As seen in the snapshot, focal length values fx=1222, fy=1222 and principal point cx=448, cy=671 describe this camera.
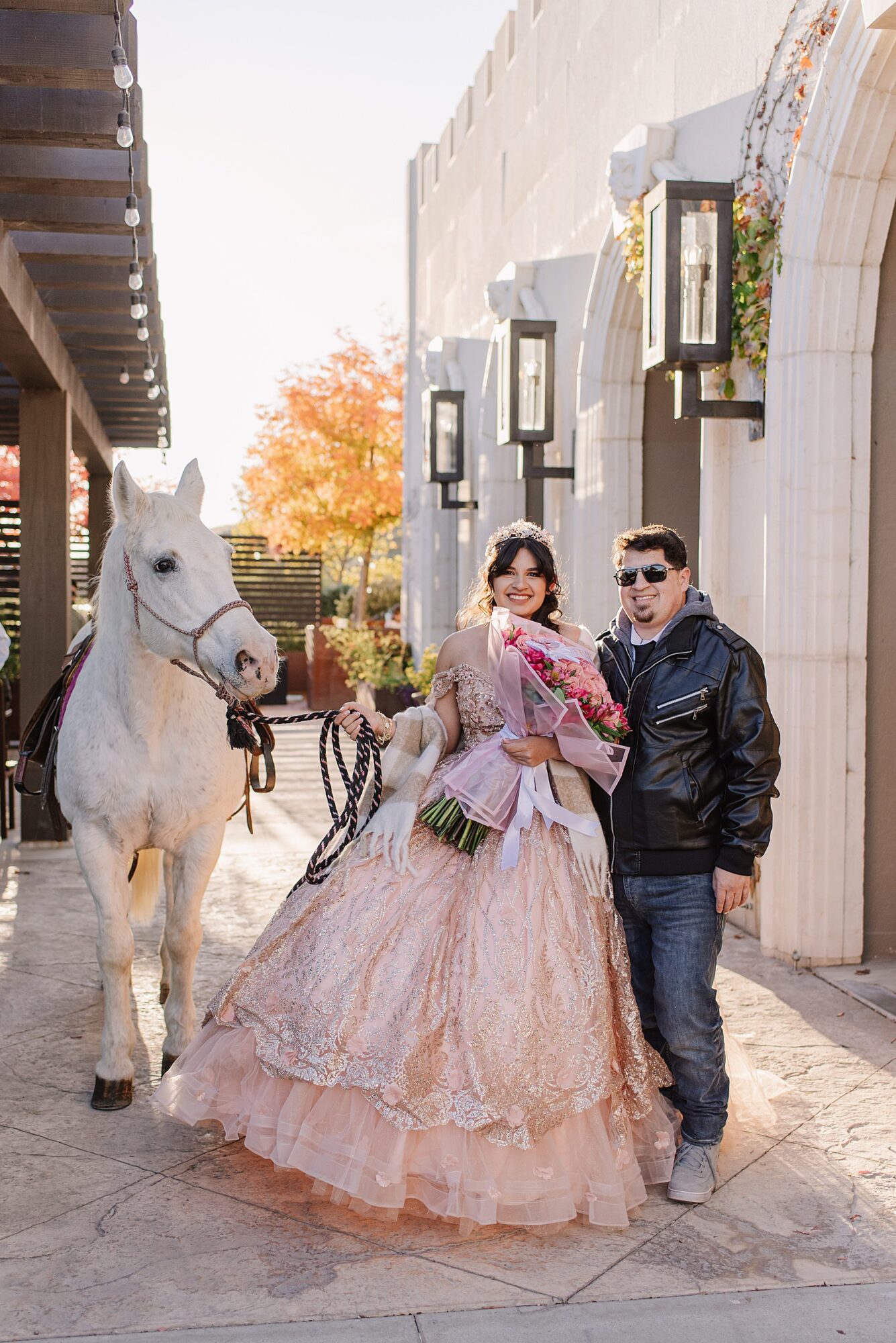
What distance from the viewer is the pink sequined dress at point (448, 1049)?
9.30 feet

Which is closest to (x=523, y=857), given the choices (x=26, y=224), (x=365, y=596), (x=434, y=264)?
(x=26, y=224)

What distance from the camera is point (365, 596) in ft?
79.8

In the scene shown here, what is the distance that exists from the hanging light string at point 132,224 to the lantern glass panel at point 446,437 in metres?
2.64

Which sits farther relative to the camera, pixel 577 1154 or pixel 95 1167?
pixel 95 1167

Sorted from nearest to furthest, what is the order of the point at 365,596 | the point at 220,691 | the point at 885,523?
the point at 220,691 < the point at 885,523 < the point at 365,596

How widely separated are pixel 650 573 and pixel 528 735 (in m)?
0.53

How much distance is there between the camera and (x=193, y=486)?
12.3 ft

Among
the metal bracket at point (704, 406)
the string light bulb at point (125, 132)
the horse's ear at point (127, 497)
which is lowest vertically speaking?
the horse's ear at point (127, 497)

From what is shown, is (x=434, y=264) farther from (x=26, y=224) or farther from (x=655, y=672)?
(x=655, y=672)

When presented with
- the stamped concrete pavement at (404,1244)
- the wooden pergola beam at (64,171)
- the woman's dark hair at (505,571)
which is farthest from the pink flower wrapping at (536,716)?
the wooden pergola beam at (64,171)

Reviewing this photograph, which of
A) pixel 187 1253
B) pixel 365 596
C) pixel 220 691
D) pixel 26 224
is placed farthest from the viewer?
pixel 365 596

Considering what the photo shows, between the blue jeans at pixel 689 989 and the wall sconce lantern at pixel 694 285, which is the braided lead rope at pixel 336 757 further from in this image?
the wall sconce lantern at pixel 694 285

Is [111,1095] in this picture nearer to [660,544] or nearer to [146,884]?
[146,884]

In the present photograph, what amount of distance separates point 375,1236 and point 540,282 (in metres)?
7.89
